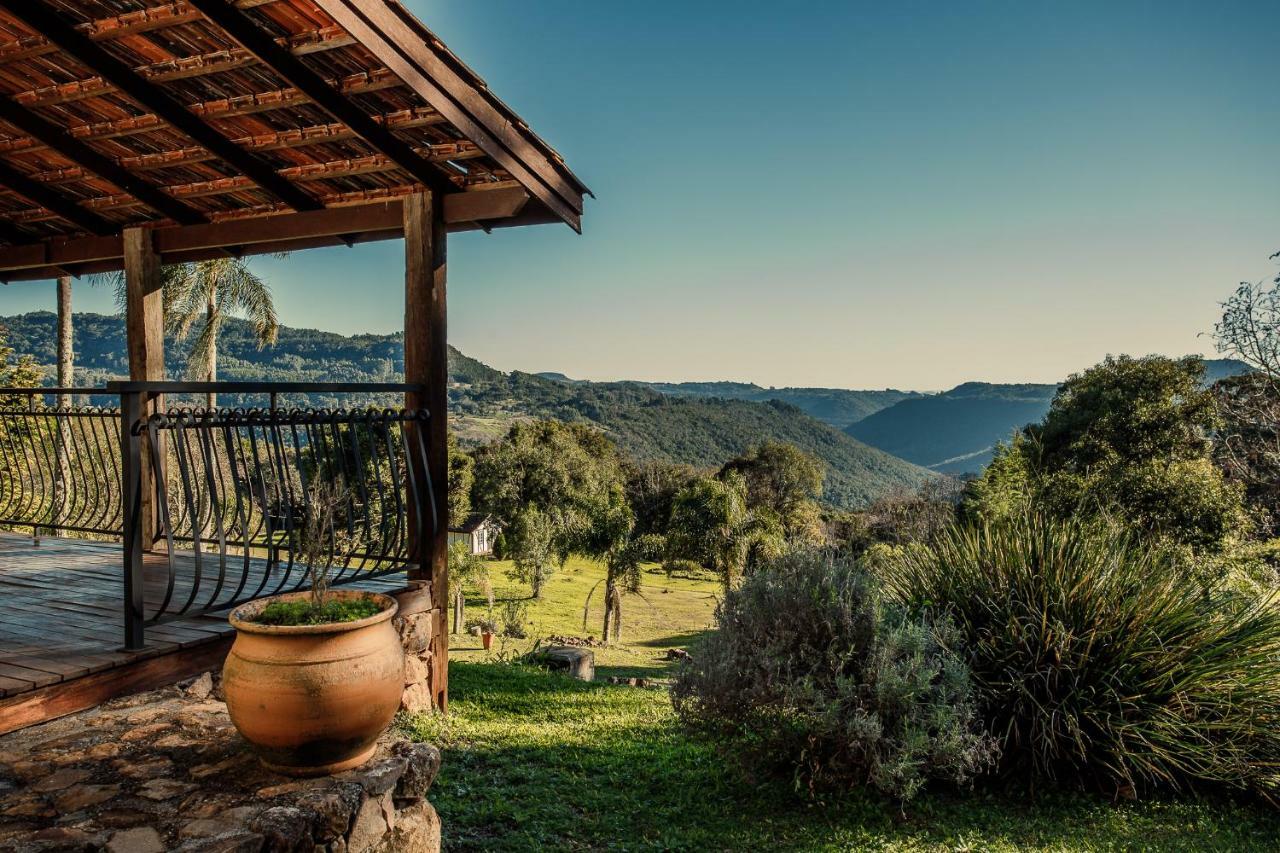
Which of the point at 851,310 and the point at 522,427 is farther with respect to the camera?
the point at 851,310

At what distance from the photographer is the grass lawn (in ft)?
12.5

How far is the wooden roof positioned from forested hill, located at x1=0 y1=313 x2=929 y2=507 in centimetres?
4174

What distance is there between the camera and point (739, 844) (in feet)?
12.4

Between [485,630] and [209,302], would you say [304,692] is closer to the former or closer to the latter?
[485,630]

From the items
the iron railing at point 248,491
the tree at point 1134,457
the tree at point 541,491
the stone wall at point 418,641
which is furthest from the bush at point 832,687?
the tree at point 541,491

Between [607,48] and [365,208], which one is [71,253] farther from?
[607,48]

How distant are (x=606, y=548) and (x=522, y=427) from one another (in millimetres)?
13838

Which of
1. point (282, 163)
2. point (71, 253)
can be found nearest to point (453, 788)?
point (282, 163)

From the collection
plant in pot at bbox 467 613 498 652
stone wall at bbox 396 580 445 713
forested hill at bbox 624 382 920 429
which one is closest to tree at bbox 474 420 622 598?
plant in pot at bbox 467 613 498 652

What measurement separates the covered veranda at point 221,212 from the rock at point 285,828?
124 cm

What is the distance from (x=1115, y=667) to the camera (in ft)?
15.2

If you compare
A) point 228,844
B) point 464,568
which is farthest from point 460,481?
point 228,844

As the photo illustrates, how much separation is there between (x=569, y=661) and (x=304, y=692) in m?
6.63

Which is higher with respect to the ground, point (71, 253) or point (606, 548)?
point (71, 253)
